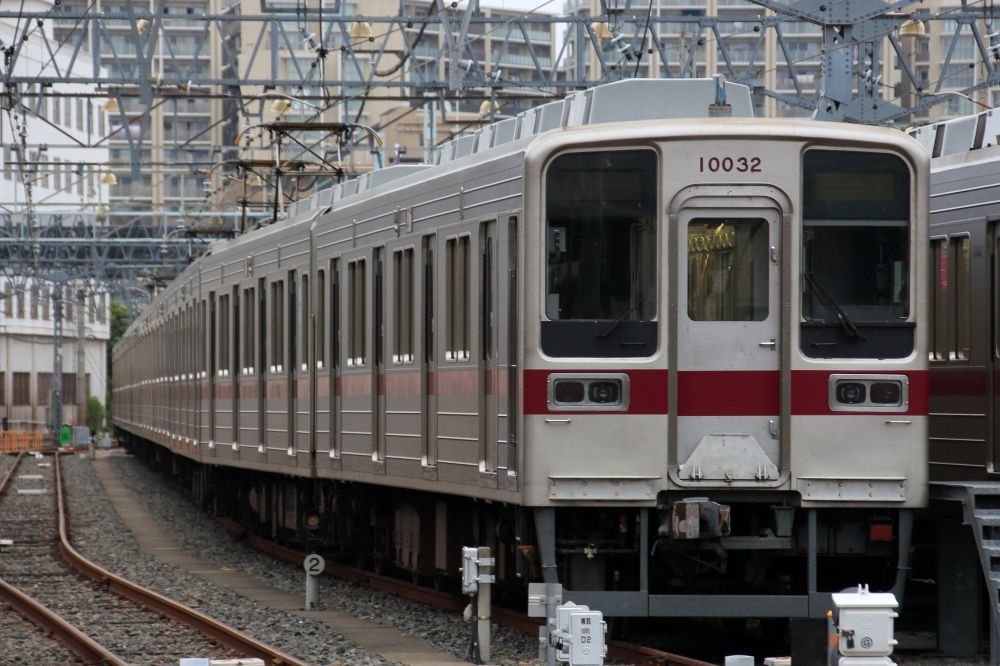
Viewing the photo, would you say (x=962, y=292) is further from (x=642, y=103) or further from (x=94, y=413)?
(x=94, y=413)

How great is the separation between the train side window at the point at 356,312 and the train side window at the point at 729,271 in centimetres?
457

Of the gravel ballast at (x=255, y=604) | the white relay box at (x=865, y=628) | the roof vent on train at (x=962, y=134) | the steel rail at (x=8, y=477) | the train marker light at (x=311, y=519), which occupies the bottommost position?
the steel rail at (x=8, y=477)

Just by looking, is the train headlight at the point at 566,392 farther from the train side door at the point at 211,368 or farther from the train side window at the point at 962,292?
the train side door at the point at 211,368

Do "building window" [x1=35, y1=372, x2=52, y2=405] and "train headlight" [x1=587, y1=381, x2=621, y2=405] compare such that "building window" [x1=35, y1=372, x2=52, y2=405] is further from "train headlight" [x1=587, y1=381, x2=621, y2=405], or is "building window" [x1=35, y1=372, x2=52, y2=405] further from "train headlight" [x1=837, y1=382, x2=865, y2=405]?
"train headlight" [x1=837, y1=382, x2=865, y2=405]

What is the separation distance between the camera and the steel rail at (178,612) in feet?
36.9

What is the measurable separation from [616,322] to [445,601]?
414cm

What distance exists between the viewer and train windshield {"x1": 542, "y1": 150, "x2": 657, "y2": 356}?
10328 mm

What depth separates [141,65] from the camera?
2184 cm

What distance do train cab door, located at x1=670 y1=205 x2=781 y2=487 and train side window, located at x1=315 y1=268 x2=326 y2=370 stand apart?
5.92 m

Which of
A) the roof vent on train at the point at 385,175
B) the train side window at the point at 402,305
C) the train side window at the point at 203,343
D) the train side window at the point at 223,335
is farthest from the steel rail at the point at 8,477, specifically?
the train side window at the point at 402,305

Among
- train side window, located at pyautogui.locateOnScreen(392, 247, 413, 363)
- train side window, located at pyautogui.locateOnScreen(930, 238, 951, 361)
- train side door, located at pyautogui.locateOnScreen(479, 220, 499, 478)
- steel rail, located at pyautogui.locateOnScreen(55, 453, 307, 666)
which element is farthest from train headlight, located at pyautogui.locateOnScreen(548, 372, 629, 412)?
train side window, located at pyautogui.locateOnScreen(392, 247, 413, 363)

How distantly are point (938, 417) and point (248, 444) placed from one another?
8.60 meters

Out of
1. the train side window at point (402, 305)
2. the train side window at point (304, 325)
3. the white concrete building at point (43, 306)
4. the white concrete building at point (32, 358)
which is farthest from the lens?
the white concrete building at point (32, 358)

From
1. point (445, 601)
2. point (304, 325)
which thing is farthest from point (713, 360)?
point (304, 325)
